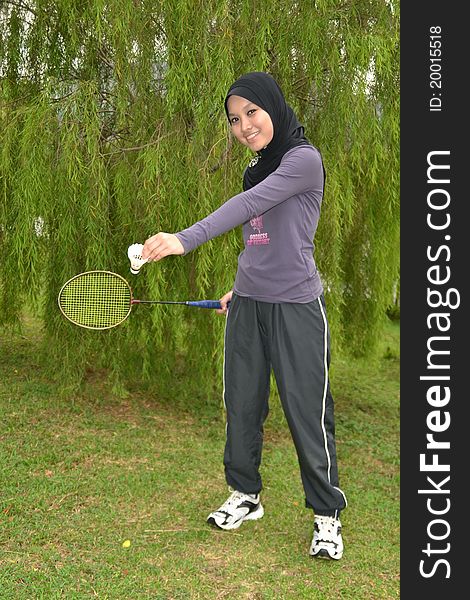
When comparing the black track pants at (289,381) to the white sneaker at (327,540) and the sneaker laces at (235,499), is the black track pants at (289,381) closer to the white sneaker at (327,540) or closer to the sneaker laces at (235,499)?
the white sneaker at (327,540)

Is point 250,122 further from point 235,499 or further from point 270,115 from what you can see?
point 235,499

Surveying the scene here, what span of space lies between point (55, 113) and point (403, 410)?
2.81 metres

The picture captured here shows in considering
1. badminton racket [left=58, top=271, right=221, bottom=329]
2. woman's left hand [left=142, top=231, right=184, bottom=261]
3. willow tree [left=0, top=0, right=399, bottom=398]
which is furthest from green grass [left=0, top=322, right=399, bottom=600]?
woman's left hand [left=142, top=231, right=184, bottom=261]

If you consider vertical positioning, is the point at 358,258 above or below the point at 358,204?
below

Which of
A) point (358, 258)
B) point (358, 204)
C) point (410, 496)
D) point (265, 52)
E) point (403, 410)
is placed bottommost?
point (410, 496)

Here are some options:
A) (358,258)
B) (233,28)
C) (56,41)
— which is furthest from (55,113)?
(358,258)

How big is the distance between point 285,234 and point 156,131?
190 cm

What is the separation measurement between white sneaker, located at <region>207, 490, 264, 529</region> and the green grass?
0.05 meters

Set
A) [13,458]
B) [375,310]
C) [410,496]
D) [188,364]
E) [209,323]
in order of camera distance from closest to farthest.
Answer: [410,496] → [13,458] → [209,323] → [188,364] → [375,310]

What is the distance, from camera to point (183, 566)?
2.86 metres

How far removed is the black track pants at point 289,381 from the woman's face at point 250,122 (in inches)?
26.4

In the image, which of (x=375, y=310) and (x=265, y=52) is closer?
(x=265, y=52)

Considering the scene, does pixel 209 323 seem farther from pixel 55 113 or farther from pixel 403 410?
pixel 403 410

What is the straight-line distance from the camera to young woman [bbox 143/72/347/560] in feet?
8.95
